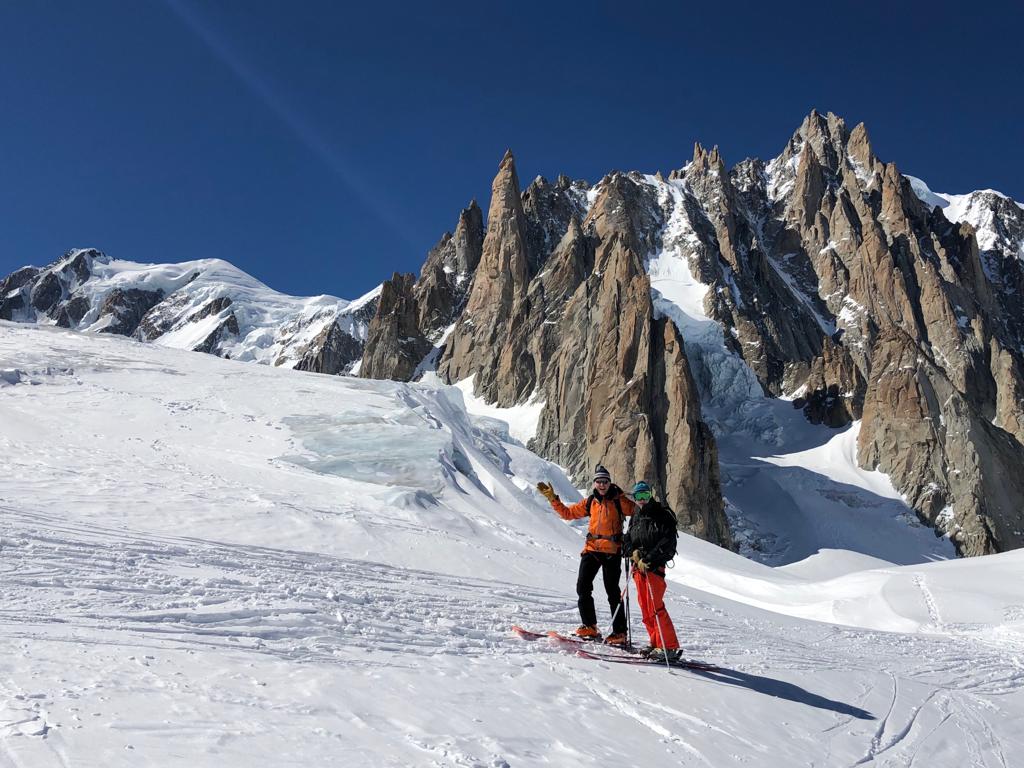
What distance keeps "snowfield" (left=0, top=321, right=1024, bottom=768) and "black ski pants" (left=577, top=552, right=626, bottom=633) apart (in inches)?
30.5

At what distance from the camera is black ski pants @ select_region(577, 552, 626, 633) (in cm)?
786

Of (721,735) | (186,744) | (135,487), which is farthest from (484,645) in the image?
(135,487)

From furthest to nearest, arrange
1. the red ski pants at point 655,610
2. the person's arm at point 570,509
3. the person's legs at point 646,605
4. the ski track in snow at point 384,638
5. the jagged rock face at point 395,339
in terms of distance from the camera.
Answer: the jagged rock face at point 395,339
the person's arm at point 570,509
the person's legs at point 646,605
the red ski pants at point 655,610
the ski track in snow at point 384,638

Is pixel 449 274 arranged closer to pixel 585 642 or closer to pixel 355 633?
pixel 585 642

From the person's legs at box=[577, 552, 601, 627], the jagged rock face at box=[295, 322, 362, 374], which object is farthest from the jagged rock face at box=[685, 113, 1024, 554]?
the jagged rock face at box=[295, 322, 362, 374]

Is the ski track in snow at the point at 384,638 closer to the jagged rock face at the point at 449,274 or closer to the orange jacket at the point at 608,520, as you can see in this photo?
the orange jacket at the point at 608,520

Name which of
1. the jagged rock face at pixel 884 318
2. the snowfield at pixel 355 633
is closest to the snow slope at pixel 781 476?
the jagged rock face at pixel 884 318

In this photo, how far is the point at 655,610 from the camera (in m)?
7.29

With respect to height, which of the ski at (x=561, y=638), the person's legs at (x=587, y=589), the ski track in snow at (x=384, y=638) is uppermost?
the person's legs at (x=587, y=589)

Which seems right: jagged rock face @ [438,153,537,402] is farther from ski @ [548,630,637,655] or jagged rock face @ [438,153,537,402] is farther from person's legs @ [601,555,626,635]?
ski @ [548,630,637,655]

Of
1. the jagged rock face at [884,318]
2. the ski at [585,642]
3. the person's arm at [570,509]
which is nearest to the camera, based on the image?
the ski at [585,642]

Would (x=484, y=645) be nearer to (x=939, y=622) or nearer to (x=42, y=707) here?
(x=42, y=707)

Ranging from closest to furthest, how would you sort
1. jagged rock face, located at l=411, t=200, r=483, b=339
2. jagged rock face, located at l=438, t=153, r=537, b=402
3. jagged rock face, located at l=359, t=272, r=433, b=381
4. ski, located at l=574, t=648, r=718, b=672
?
ski, located at l=574, t=648, r=718, b=672, jagged rock face, located at l=438, t=153, r=537, b=402, jagged rock face, located at l=359, t=272, r=433, b=381, jagged rock face, located at l=411, t=200, r=483, b=339

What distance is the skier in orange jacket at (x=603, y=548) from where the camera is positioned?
310 inches
